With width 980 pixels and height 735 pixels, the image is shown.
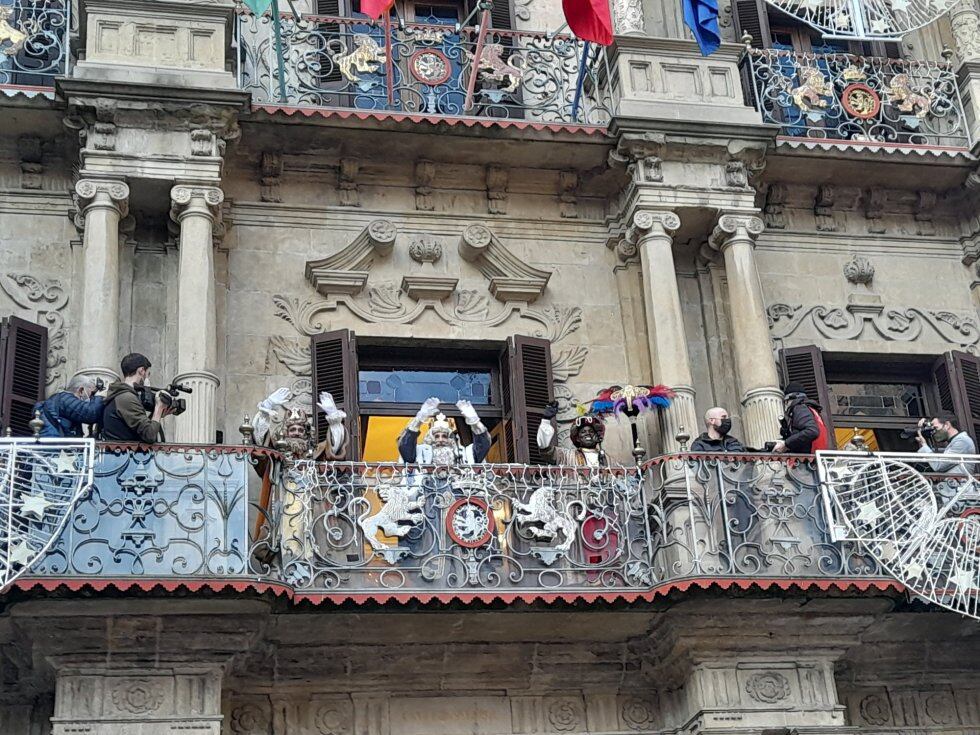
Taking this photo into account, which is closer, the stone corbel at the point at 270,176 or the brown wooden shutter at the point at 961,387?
the stone corbel at the point at 270,176

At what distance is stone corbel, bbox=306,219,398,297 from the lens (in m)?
14.4

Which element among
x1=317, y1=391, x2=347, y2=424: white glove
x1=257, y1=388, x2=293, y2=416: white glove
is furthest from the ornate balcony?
x1=317, y1=391, x2=347, y2=424: white glove

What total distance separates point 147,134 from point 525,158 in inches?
141

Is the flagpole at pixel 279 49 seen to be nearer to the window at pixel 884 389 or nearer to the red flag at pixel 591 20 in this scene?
the red flag at pixel 591 20

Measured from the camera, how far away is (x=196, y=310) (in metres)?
13.1

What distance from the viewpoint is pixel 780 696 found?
12.2 metres

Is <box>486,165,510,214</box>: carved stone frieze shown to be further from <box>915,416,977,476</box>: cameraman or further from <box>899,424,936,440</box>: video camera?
<box>915,416,977,476</box>: cameraman

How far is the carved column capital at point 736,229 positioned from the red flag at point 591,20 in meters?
2.03

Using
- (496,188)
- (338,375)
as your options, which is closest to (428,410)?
(338,375)

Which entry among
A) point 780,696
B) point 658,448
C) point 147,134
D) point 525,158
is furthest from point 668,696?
point 147,134

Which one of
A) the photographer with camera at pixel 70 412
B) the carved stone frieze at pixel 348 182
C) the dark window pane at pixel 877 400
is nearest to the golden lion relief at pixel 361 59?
the carved stone frieze at pixel 348 182

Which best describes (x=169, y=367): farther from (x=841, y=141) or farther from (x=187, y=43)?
(x=841, y=141)

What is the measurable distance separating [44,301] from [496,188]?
436 cm

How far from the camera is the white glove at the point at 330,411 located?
13.0 m
